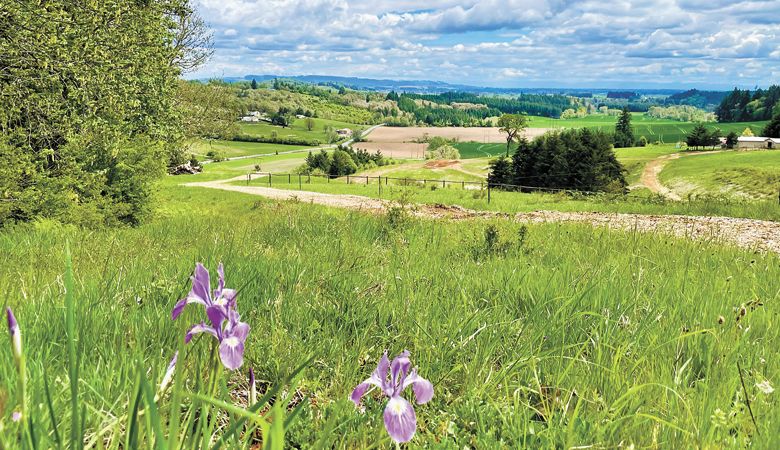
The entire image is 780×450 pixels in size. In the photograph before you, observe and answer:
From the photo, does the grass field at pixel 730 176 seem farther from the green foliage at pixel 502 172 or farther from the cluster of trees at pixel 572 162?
the green foliage at pixel 502 172

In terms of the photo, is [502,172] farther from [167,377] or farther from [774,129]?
[167,377]

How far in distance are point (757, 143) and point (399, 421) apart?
153943 millimetres

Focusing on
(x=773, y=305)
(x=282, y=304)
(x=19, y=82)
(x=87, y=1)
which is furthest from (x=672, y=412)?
(x=87, y=1)

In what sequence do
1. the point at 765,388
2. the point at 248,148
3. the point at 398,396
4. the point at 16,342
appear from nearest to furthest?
the point at 16,342 → the point at 398,396 → the point at 765,388 → the point at 248,148

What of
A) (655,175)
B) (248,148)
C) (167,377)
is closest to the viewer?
(167,377)

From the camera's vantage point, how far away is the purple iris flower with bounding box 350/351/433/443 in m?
1.05

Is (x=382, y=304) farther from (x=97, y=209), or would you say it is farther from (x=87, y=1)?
(x=87, y=1)

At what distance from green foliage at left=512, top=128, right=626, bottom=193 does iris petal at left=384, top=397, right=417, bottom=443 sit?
89.0 metres

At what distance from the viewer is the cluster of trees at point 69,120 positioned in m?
12.9

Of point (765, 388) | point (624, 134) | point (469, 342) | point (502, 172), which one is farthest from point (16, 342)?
point (624, 134)

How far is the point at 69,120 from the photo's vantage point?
48.6ft

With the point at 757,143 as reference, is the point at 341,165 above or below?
below

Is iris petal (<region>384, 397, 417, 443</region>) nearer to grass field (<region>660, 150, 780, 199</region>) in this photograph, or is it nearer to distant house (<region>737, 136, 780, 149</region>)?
grass field (<region>660, 150, 780, 199</region>)

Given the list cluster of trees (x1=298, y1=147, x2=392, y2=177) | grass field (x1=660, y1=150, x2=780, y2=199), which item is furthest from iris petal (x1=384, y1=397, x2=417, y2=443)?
cluster of trees (x1=298, y1=147, x2=392, y2=177)
